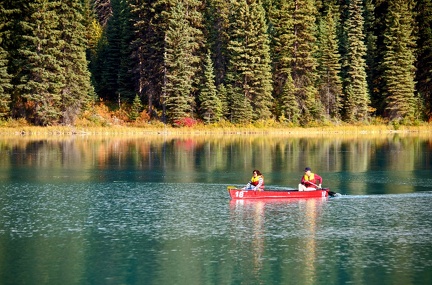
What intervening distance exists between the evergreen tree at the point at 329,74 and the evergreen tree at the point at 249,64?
33.8ft

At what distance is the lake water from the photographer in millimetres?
23969

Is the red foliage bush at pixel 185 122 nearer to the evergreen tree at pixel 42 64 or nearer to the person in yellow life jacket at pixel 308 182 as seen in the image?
the evergreen tree at pixel 42 64

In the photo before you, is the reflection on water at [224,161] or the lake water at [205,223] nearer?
the lake water at [205,223]

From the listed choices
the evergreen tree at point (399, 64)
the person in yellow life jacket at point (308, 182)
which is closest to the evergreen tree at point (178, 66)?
the evergreen tree at point (399, 64)

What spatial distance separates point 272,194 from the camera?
1549 inches

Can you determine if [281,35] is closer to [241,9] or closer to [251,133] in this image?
[241,9]

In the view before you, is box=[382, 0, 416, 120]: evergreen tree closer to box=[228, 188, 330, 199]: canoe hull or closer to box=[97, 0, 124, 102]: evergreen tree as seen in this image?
box=[97, 0, 124, 102]: evergreen tree

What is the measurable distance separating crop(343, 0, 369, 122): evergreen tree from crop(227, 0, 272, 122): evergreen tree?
522 inches

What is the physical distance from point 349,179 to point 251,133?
164ft

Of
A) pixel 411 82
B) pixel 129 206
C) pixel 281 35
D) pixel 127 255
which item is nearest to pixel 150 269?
pixel 127 255

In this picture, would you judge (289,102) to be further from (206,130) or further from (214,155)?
(214,155)

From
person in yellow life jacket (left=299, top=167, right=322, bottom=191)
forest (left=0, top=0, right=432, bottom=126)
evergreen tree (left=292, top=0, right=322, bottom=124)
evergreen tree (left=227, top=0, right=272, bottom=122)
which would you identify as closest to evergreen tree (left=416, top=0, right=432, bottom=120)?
forest (left=0, top=0, right=432, bottom=126)

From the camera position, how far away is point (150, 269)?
24.1 meters

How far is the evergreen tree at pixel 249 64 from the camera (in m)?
99.3
